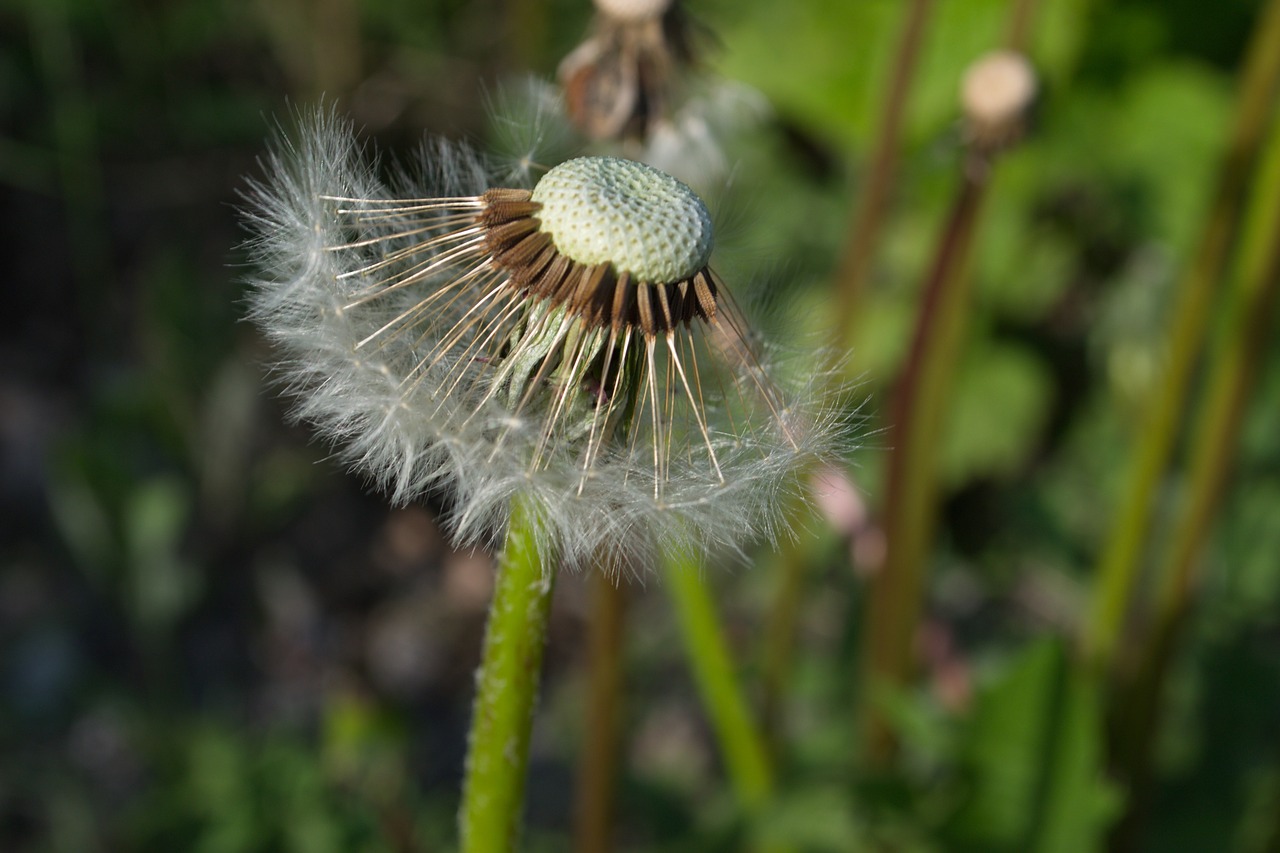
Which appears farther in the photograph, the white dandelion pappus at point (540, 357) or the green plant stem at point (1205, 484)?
the green plant stem at point (1205, 484)

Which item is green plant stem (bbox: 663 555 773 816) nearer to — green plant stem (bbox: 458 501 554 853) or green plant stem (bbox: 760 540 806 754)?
green plant stem (bbox: 760 540 806 754)

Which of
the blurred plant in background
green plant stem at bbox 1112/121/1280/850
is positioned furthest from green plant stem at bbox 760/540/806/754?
green plant stem at bbox 1112/121/1280/850

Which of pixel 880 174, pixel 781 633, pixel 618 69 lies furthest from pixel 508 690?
pixel 781 633

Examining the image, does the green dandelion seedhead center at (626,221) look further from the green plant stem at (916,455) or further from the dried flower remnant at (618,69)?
the green plant stem at (916,455)

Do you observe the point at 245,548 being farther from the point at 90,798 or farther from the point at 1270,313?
the point at 1270,313

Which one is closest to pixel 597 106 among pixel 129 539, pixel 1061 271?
pixel 129 539

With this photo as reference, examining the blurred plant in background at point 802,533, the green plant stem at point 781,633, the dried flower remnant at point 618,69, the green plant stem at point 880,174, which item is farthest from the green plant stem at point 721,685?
the dried flower remnant at point 618,69
